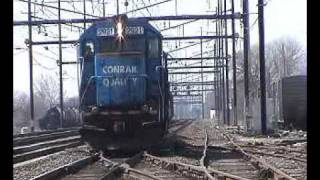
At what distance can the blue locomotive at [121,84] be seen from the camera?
58.1ft

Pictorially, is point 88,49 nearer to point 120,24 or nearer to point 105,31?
point 105,31

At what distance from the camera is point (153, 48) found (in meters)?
18.6

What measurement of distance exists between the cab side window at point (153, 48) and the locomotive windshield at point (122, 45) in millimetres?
282

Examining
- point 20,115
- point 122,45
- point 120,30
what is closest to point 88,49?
point 122,45

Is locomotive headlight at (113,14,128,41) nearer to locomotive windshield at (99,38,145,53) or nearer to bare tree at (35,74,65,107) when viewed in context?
locomotive windshield at (99,38,145,53)

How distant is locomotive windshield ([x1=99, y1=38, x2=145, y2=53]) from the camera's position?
18.2m

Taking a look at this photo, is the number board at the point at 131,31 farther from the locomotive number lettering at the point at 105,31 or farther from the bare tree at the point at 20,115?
the bare tree at the point at 20,115

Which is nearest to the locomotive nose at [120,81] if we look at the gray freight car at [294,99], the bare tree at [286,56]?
the gray freight car at [294,99]

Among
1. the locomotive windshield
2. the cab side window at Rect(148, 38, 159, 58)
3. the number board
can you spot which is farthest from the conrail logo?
the number board

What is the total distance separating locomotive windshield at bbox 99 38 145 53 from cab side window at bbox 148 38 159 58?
0.93ft
